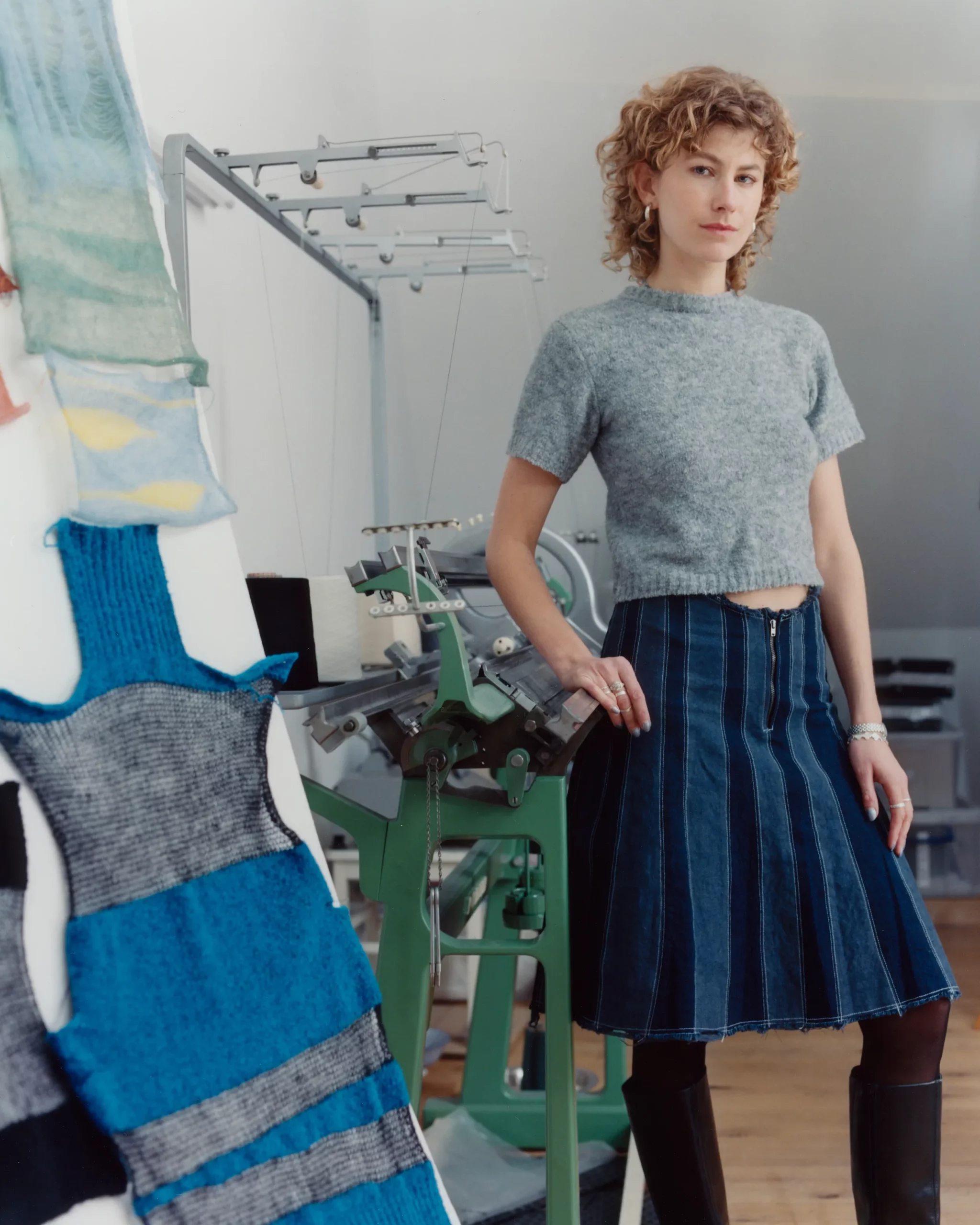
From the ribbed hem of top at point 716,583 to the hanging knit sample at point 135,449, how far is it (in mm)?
428

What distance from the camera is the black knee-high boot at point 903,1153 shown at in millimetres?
1040

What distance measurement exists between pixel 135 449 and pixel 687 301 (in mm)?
607

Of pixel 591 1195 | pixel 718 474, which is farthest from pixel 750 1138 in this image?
pixel 718 474

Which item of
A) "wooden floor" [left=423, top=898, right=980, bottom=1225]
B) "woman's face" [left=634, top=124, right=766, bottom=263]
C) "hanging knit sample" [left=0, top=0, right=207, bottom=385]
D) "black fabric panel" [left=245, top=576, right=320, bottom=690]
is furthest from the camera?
"wooden floor" [left=423, top=898, right=980, bottom=1225]

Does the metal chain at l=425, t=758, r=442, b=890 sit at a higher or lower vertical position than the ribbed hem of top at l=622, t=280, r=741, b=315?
lower

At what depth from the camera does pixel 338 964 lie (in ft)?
2.81

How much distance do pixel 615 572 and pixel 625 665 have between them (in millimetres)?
136

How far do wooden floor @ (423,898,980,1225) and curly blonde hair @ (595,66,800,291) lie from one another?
128 cm

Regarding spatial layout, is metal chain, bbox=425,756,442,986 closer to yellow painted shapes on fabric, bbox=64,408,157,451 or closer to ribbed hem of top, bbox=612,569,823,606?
ribbed hem of top, bbox=612,569,823,606

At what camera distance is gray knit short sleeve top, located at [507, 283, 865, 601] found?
43.4 inches

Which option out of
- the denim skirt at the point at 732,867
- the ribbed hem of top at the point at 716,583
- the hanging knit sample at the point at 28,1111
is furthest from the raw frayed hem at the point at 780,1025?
the hanging knit sample at the point at 28,1111

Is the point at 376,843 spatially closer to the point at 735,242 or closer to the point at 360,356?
the point at 735,242

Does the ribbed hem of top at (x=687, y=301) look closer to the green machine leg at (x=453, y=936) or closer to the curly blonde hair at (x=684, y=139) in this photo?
the curly blonde hair at (x=684, y=139)

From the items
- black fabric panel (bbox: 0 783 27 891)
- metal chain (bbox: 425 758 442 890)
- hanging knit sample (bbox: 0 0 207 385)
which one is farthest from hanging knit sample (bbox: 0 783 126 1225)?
metal chain (bbox: 425 758 442 890)
